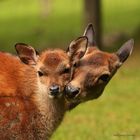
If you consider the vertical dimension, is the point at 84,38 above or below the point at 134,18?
above

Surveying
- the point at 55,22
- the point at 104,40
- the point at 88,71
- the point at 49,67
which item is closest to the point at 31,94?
the point at 49,67

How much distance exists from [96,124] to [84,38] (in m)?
4.84

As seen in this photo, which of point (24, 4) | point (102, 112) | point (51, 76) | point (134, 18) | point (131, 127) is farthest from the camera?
point (24, 4)

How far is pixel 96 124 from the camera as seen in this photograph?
1502cm

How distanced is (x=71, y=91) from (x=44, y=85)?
397 mm

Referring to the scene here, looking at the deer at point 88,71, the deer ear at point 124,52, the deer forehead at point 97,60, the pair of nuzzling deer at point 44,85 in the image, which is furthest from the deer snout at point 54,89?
the deer ear at point 124,52

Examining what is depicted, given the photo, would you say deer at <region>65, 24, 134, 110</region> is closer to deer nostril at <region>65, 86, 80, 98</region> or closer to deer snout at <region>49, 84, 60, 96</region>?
deer nostril at <region>65, 86, 80, 98</region>

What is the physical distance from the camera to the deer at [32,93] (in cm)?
985

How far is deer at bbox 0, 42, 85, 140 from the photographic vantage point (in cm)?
985

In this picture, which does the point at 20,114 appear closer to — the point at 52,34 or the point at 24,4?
the point at 52,34

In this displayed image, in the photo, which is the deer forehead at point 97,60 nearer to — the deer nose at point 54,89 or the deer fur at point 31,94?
the deer fur at point 31,94

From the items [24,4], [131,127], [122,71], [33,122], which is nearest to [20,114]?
[33,122]

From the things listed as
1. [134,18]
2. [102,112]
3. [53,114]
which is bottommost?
[134,18]

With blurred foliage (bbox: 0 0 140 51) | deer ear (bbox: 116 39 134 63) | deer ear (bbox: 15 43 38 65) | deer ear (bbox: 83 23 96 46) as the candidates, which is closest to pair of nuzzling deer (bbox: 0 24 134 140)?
deer ear (bbox: 15 43 38 65)
